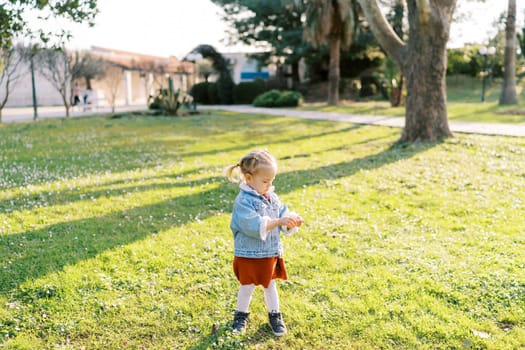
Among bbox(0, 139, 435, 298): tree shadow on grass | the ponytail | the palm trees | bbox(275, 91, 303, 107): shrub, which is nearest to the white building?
bbox(275, 91, 303, 107): shrub

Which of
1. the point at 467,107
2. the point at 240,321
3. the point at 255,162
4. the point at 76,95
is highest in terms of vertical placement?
the point at 76,95

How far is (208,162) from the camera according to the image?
31.5ft

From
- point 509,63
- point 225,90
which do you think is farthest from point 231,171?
point 225,90

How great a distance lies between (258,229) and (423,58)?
29.0 ft

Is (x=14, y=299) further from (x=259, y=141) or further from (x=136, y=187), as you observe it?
(x=259, y=141)

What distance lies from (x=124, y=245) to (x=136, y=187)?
2767 mm

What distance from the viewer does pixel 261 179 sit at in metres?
2.91

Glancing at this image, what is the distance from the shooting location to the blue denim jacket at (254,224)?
2.86m

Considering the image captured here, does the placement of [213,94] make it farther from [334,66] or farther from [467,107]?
[467,107]

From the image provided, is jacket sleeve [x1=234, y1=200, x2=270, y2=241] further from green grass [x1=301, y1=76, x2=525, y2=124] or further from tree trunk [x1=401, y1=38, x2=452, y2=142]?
green grass [x1=301, y1=76, x2=525, y2=124]

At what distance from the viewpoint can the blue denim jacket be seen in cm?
286

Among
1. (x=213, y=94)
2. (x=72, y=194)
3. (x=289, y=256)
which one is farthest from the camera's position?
(x=213, y=94)

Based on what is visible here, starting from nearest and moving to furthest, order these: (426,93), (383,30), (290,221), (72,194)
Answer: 1. (290,221)
2. (72,194)
3. (426,93)
4. (383,30)

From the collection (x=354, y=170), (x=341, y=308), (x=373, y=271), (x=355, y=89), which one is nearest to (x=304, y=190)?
(x=354, y=170)
